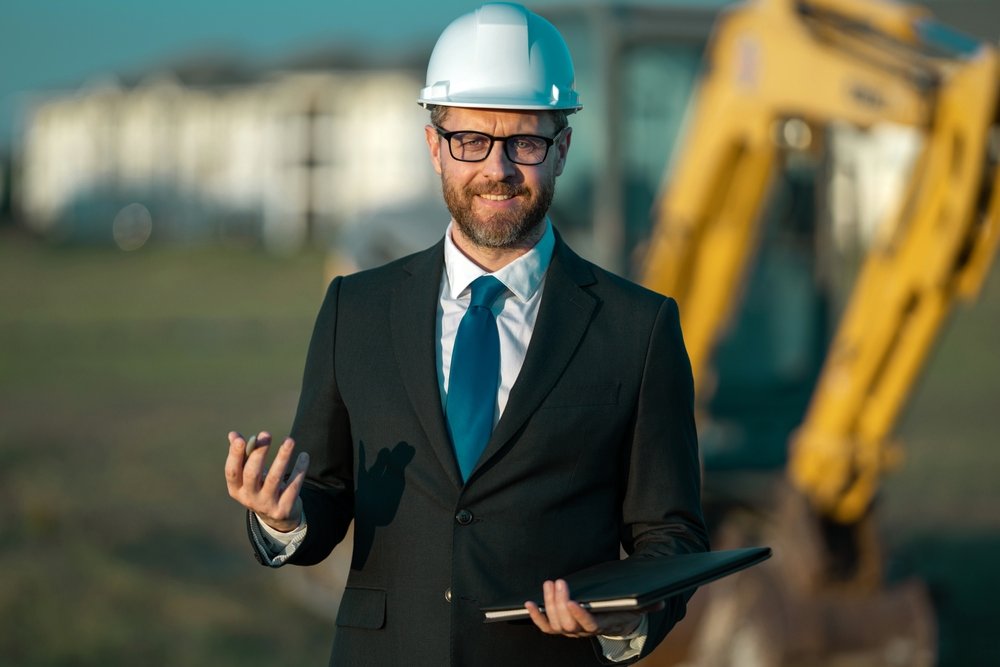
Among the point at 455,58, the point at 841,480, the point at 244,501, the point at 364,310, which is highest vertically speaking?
the point at 455,58

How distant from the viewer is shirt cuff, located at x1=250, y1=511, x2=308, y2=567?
2.10m

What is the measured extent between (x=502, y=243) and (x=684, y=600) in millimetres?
584

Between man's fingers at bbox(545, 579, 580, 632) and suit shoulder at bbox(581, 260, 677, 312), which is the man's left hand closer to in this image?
man's fingers at bbox(545, 579, 580, 632)

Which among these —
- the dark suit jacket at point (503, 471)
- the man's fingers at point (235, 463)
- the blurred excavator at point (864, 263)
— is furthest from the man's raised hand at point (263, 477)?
the blurred excavator at point (864, 263)

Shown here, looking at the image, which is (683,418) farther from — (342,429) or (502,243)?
(342,429)

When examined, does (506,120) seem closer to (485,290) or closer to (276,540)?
(485,290)

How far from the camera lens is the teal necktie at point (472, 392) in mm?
2107

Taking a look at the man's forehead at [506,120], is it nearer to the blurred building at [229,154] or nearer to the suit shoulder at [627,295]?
the suit shoulder at [627,295]

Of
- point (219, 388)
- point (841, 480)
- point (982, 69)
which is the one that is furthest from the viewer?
point (219, 388)

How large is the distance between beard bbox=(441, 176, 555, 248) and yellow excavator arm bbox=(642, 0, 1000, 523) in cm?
372

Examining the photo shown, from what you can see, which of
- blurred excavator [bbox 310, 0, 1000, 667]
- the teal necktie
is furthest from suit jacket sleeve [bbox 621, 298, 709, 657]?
blurred excavator [bbox 310, 0, 1000, 667]

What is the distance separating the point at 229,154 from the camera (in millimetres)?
48125

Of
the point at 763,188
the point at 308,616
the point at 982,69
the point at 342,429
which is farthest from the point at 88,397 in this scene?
the point at 342,429

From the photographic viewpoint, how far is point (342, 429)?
2242 millimetres
